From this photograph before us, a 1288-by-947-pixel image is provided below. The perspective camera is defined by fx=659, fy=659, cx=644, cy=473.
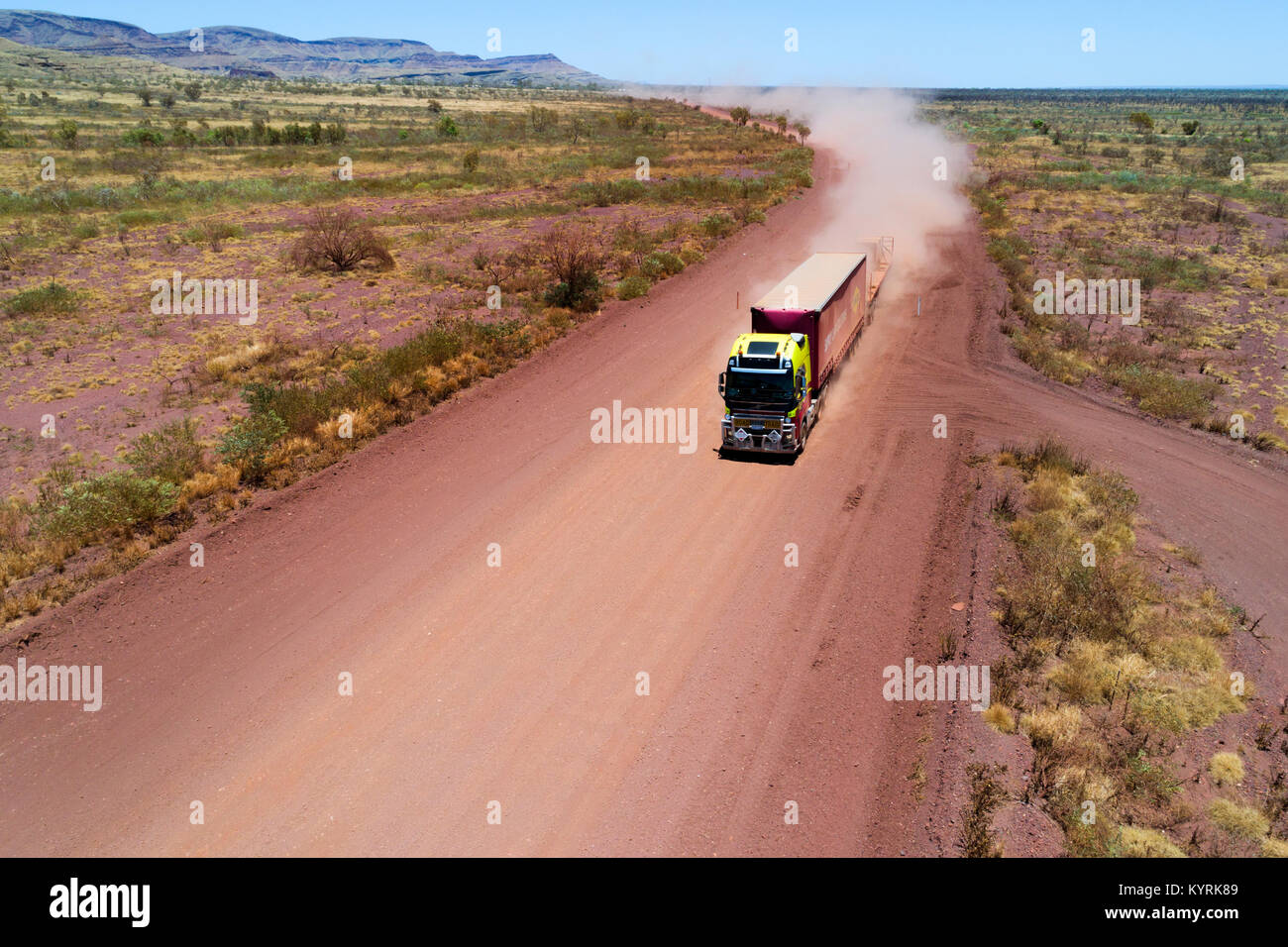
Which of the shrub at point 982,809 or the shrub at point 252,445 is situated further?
the shrub at point 252,445

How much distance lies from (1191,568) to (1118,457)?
15.3 ft

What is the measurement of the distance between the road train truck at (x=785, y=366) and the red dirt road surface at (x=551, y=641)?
0.98 m

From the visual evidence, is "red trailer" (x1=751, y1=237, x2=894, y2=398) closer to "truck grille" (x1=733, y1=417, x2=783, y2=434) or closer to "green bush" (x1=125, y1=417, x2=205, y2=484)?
"truck grille" (x1=733, y1=417, x2=783, y2=434)

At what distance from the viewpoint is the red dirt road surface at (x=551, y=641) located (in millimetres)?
8227

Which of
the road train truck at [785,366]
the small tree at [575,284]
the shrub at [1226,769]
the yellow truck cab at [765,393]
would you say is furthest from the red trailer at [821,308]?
the shrub at [1226,769]

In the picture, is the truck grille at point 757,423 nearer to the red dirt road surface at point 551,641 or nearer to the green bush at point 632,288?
the red dirt road surface at point 551,641

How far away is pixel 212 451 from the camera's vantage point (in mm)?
16250

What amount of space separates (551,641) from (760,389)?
26.6ft

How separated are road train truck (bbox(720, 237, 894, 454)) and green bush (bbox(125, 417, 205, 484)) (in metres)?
12.5

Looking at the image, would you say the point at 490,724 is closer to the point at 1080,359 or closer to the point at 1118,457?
the point at 1118,457

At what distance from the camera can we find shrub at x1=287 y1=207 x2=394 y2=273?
3272 cm

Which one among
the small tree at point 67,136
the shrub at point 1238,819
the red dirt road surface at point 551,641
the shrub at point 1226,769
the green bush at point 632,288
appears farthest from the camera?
the small tree at point 67,136

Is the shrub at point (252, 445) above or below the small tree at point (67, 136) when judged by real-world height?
below
